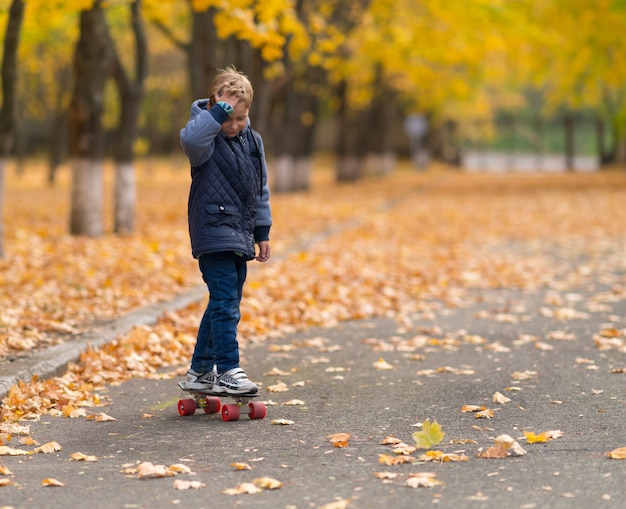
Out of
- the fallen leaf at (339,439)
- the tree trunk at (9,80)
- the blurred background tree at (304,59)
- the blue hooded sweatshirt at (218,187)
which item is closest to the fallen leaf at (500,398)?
the fallen leaf at (339,439)

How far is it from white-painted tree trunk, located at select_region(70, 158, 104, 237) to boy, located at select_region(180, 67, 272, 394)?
10.2 m

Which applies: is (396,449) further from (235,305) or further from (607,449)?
(235,305)

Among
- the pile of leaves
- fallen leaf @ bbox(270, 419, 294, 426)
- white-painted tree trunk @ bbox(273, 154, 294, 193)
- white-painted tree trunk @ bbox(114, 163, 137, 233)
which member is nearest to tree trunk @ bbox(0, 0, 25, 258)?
the pile of leaves

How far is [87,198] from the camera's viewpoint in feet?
52.2

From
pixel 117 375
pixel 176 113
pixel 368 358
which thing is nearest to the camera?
pixel 117 375

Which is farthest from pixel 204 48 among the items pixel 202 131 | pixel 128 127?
pixel 202 131

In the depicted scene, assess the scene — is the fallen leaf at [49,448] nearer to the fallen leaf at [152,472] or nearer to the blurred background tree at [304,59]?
the fallen leaf at [152,472]

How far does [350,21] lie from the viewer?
1024 inches

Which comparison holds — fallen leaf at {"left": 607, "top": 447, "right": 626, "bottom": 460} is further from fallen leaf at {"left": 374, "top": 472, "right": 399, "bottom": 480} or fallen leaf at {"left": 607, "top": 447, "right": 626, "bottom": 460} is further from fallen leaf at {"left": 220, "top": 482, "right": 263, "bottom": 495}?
fallen leaf at {"left": 220, "top": 482, "right": 263, "bottom": 495}

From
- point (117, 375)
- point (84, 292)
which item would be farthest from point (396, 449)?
point (84, 292)

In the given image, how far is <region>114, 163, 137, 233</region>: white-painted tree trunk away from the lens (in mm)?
16766

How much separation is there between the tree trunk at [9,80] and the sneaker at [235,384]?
7.25 metres

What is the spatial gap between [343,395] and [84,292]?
168 inches

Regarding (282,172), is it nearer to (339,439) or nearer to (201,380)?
(201,380)
